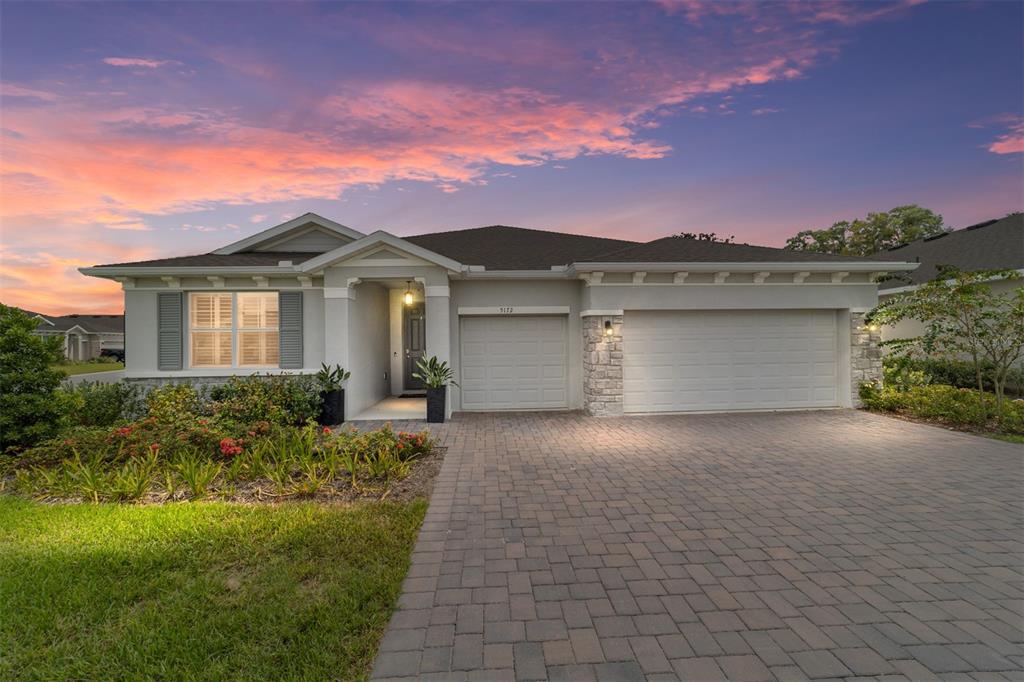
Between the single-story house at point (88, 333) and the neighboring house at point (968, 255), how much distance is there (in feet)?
163

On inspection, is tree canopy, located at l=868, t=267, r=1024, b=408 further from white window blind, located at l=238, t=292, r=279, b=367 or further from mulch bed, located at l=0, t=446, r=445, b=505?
white window blind, located at l=238, t=292, r=279, b=367

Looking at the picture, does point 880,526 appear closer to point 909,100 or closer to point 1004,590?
point 1004,590

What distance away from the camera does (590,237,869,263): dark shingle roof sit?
9.71 meters

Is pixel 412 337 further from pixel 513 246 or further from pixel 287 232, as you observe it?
pixel 287 232

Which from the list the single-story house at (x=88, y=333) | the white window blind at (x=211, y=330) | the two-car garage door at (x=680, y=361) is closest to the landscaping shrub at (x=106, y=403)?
the white window blind at (x=211, y=330)

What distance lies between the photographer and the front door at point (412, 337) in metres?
12.8

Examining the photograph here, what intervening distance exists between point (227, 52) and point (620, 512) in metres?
9.89

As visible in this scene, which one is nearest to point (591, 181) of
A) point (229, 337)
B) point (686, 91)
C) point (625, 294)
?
point (686, 91)

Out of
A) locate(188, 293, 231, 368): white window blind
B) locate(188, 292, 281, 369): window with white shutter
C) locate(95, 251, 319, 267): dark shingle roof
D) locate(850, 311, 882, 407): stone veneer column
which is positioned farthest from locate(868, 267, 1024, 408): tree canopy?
locate(188, 293, 231, 368): white window blind

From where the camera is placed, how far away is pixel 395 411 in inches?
402

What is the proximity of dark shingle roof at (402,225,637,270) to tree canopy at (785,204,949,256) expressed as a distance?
22.0 m

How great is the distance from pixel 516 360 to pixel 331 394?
427 cm

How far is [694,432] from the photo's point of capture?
8094mm

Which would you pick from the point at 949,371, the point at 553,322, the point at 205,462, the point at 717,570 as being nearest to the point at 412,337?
the point at 553,322
